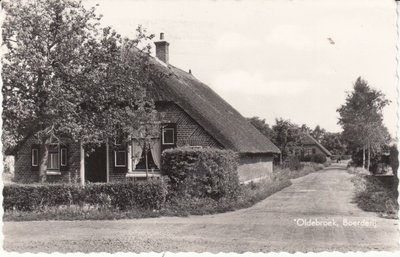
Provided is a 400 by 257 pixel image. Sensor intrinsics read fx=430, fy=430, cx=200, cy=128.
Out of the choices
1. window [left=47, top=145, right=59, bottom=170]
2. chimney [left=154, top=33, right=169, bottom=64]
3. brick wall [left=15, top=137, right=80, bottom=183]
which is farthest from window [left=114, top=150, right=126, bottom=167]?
chimney [left=154, top=33, right=169, bottom=64]

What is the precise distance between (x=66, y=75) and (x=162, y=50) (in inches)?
439

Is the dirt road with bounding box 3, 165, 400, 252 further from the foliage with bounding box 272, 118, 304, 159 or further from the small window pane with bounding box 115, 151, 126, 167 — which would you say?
the foliage with bounding box 272, 118, 304, 159

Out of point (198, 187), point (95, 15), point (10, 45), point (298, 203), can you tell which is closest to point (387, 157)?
point (298, 203)

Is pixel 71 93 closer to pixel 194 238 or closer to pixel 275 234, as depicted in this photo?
pixel 194 238

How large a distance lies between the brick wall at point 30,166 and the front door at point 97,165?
0.48 m

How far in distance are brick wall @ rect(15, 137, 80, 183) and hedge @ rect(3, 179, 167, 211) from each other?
18.0 feet

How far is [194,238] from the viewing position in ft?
27.0

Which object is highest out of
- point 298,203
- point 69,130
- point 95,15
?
point 95,15

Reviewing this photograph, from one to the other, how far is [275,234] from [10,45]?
27.9ft

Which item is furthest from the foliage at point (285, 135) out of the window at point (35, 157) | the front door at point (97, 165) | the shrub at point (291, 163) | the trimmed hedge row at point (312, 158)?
the trimmed hedge row at point (312, 158)

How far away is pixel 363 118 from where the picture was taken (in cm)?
3347

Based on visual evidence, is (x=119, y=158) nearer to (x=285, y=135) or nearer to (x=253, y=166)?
(x=253, y=166)

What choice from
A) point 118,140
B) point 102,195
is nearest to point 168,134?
point 118,140

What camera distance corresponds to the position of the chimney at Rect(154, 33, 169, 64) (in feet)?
75.1
